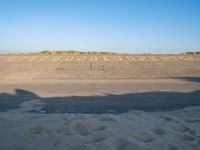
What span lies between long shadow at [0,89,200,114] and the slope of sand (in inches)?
109

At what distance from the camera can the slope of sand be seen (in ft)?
14.2

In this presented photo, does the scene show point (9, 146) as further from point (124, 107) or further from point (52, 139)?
point (124, 107)

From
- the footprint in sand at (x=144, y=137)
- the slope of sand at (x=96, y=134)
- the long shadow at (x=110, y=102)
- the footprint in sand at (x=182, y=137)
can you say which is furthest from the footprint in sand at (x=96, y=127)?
the long shadow at (x=110, y=102)

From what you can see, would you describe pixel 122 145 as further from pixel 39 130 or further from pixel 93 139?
pixel 39 130

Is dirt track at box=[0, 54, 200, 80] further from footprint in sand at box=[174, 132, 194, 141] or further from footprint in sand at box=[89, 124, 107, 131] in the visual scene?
footprint in sand at box=[174, 132, 194, 141]

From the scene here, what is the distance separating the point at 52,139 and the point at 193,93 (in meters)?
9.20

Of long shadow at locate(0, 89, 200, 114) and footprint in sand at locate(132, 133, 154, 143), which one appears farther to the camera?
long shadow at locate(0, 89, 200, 114)

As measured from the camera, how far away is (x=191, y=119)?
6.54 m

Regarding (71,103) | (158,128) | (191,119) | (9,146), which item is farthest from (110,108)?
(9,146)

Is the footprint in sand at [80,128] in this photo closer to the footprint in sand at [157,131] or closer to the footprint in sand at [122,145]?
the footprint in sand at [122,145]

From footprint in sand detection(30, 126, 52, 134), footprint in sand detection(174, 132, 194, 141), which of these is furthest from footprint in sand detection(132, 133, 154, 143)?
footprint in sand detection(30, 126, 52, 134)

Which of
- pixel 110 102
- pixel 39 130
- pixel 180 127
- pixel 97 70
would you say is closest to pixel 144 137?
pixel 180 127

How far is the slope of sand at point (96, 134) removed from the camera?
171 inches

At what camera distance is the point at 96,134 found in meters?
4.87
